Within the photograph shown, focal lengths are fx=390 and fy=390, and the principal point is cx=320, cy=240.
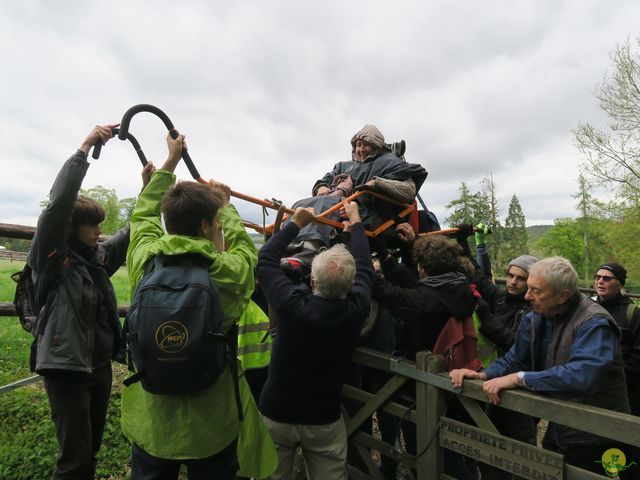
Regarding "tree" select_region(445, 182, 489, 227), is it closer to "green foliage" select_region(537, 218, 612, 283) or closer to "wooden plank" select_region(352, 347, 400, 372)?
"green foliage" select_region(537, 218, 612, 283)

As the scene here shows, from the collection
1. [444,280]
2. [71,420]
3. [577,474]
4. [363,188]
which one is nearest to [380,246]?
[363,188]

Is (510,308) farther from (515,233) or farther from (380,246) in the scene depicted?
(515,233)

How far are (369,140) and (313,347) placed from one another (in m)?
2.47

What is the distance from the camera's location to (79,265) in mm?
2529

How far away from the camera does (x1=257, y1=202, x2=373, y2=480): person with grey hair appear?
7.96 feet

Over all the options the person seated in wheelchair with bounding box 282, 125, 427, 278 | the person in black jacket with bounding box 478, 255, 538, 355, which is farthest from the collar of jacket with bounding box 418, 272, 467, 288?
the person seated in wheelchair with bounding box 282, 125, 427, 278

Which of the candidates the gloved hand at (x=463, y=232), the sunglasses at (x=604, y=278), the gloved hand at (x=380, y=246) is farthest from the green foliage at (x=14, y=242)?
the sunglasses at (x=604, y=278)

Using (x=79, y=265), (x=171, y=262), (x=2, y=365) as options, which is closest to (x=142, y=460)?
(x=171, y=262)

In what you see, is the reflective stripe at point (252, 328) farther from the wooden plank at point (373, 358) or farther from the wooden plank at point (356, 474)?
the wooden plank at point (356, 474)

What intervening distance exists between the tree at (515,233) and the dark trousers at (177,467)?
1751 inches

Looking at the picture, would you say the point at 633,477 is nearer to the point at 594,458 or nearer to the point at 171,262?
the point at 594,458

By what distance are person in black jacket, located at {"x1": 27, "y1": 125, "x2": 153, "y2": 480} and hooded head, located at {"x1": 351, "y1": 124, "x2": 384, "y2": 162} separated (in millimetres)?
2330

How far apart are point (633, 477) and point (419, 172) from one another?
2.92 metres

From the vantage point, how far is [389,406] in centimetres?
302
